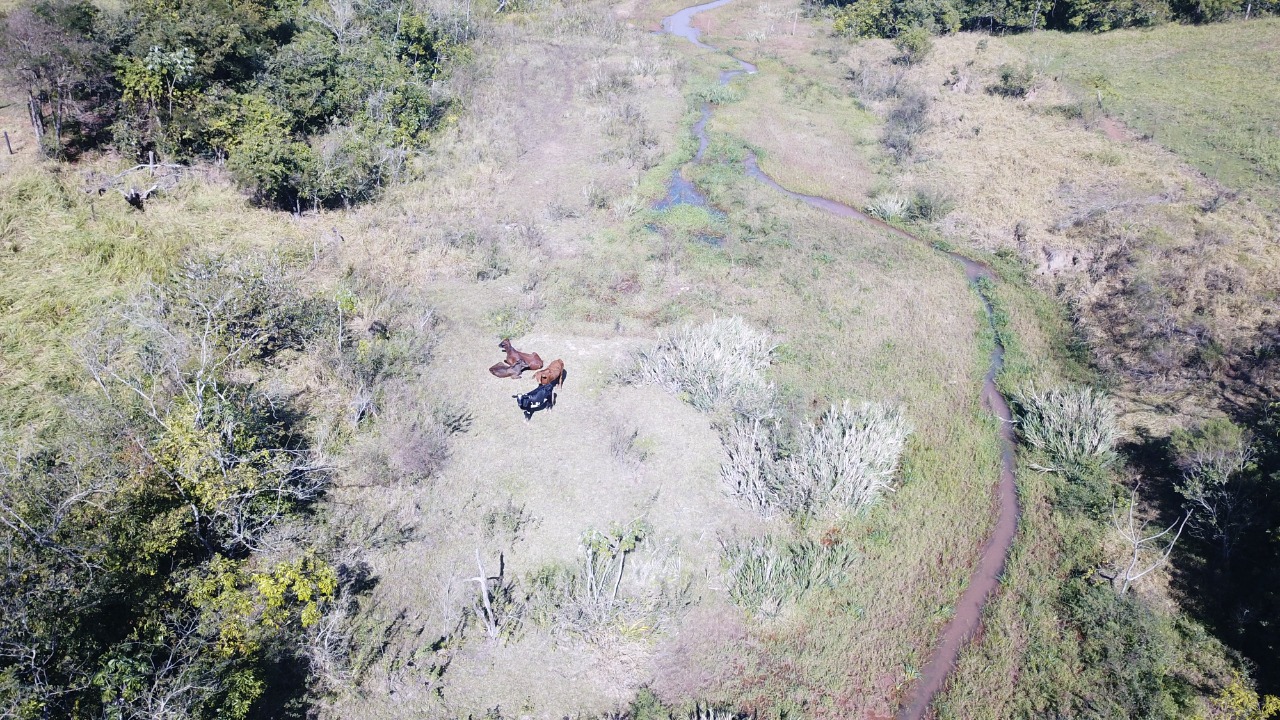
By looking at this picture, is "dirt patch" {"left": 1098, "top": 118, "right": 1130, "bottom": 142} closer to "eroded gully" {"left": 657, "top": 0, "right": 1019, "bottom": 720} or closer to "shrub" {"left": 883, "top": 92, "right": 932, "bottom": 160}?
"shrub" {"left": 883, "top": 92, "right": 932, "bottom": 160}

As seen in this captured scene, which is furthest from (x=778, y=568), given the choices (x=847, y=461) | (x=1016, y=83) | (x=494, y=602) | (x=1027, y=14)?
(x=1027, y=14)

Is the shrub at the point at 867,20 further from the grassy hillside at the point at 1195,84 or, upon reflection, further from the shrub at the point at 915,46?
the grassy hillside at the point at 1195,84

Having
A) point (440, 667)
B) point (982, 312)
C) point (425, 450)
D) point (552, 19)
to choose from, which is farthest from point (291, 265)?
point (552, 19)

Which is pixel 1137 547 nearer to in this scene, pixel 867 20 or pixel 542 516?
pixel 542 516

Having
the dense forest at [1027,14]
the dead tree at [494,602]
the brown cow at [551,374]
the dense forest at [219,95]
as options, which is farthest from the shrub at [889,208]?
the dense forest at [1027,14]

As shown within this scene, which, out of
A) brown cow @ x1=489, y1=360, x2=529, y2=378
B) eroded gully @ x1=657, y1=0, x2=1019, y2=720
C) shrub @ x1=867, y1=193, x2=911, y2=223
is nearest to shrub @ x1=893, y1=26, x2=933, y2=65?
shrub @ x1=867, y1=193, x2=911, y2=223

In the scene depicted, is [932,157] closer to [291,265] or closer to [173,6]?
[291,265]
